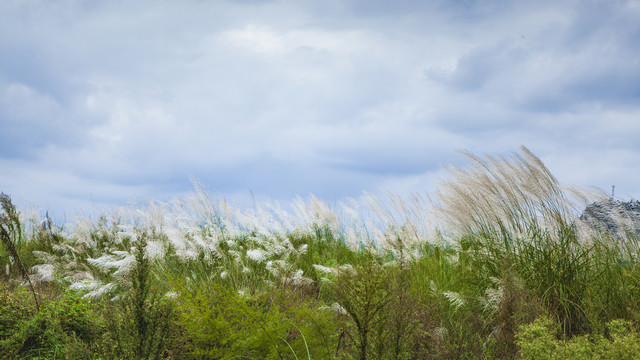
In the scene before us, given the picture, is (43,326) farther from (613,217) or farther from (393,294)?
(613,217)

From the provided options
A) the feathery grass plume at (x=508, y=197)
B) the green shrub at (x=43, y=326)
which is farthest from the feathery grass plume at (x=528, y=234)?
the green shrub at (x=43, y=326)

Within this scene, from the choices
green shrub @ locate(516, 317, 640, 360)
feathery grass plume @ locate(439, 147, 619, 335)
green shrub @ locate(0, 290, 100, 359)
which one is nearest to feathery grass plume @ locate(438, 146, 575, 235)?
feathery grass plume @ locate(439, 147, 619, 335)

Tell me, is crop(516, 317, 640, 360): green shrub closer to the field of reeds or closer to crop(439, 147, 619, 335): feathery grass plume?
the field of reeds

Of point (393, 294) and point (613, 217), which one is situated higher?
point (613, 217)

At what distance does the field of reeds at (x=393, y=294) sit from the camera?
2.56 metres

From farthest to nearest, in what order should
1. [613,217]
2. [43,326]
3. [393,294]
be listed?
[613,217]
[43,326]
[393,294]

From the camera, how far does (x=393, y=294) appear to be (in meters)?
2.55

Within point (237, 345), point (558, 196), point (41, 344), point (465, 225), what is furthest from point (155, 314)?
point (558, 196)

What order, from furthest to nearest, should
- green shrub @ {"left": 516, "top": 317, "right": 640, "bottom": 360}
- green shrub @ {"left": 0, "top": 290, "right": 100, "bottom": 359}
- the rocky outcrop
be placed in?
1. the rocky outcrop
2. green shrub @ {"left": 0, "top": 290, "right": 100, "bottom": 359}
3. green shrub @ {"left": 516, "top": 317, "right": 640, "bottom": 360}

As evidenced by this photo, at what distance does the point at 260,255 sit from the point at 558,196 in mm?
3191

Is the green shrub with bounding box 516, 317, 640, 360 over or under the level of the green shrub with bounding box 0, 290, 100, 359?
under

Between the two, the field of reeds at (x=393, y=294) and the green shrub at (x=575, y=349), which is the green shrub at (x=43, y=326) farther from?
the green shrub at (x=575, y=349)

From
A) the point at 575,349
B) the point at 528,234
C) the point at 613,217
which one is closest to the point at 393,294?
the point at 575,349

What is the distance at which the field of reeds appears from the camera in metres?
2.56
